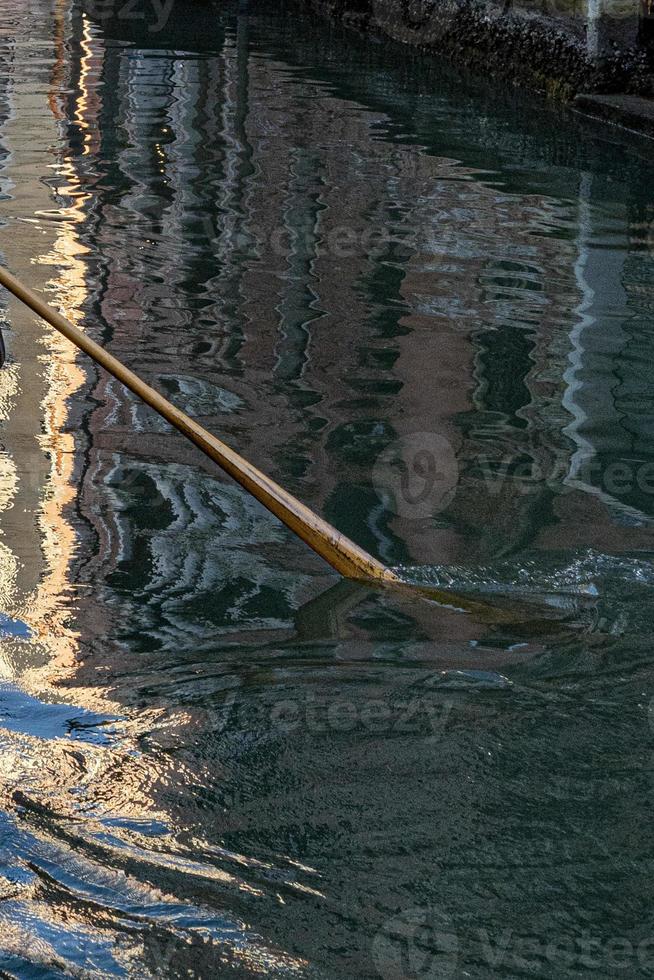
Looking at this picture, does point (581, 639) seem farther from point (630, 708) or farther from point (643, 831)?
point (643, 831)

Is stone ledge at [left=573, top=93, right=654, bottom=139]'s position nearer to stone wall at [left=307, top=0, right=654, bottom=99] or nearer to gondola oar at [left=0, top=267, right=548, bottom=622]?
stone wall at [left=307, top=0, right=654, bottom=99]

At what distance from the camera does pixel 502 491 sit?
4965mm

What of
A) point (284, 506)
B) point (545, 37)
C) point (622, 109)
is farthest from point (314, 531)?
point (545, 37)

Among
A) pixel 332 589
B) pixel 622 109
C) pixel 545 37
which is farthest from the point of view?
pixel 545 37

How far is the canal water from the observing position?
2.77m

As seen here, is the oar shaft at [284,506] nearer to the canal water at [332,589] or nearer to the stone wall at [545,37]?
the canal water at [332,589]

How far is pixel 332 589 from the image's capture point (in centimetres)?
425

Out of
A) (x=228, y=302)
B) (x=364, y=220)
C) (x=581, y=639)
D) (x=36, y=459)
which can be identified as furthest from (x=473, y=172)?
(x=581, y=639)

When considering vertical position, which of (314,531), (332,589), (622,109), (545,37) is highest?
(545,37)

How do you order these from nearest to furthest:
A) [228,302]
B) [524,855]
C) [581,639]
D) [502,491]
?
[524,855] < [581,639] < [502,491] < [228,302]

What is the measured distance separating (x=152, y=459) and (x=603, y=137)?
7.81 metres

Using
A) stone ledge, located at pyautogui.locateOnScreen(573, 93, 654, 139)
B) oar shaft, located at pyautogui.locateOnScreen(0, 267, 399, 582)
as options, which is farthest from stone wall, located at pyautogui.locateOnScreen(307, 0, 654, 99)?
oar shaft, located at pyautogui.locateOnScreen(0, 267, 399, 582)

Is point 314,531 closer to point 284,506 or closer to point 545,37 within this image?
point 284,506

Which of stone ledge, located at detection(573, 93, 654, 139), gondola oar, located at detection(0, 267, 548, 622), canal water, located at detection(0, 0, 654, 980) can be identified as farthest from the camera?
stone ledge, located at detection(573, 93, 654, 139)
